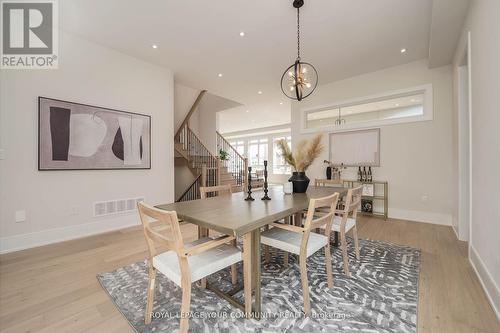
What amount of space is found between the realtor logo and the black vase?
360 cm

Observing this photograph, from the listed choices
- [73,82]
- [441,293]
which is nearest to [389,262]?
[441,293]

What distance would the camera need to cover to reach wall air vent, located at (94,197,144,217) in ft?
11.5

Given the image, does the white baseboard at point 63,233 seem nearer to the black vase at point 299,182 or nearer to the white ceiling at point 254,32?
the white ceiling at point 254,32

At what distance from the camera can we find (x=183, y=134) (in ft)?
21.4

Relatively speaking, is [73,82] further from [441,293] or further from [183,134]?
[441,293]

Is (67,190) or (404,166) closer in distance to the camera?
(67,190)

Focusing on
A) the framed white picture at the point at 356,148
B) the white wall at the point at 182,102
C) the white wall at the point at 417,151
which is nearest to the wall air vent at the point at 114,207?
the white wall at the point at 182,102

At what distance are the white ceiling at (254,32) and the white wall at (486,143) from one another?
101cm

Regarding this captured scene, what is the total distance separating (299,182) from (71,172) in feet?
10.8

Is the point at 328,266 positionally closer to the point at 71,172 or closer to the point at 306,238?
the point at 306,238

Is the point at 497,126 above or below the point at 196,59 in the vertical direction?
below

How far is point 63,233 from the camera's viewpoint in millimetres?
3156

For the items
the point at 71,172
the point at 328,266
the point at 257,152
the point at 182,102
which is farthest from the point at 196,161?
the point at 257,152

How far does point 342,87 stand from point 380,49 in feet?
4.31
